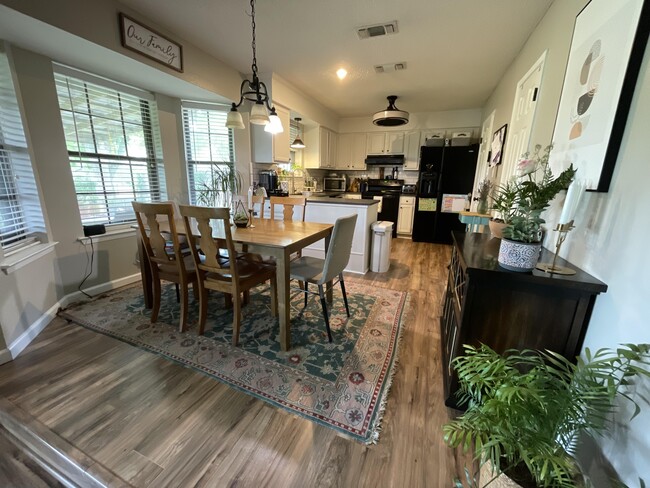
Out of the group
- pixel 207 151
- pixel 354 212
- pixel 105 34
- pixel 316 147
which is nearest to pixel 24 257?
pixel 105 34

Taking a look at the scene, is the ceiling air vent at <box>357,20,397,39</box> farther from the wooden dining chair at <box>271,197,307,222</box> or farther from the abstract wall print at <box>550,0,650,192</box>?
the wooden dining chair at <box>271,197,307,222</box>

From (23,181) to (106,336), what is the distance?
→ 1.45 m

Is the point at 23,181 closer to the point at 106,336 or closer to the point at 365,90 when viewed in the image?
the point at 106,336

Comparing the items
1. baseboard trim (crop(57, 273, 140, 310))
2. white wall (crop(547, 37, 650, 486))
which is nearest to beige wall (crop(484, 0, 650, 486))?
white wall (crop(547, 37, 650, 486))

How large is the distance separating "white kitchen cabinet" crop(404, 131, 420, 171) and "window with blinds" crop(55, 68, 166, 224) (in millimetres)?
4567

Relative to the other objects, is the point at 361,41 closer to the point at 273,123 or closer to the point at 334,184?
the point at 273,123

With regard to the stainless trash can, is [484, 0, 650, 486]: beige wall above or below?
above

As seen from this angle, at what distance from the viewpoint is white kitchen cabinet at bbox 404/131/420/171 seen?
5.56 metres

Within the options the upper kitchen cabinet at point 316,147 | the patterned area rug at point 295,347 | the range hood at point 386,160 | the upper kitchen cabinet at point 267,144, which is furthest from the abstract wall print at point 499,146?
the upper kitchen cabinet at point 316,147

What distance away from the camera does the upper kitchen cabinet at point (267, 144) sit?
12.2 feet

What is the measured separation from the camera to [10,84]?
200 cm

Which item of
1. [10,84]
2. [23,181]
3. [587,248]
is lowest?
[587,248]

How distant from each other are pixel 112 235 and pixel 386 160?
5012mm

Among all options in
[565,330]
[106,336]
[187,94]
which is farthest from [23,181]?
[565,330]
